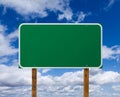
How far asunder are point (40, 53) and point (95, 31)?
223 cm

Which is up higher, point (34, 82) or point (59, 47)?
point (59, 47)

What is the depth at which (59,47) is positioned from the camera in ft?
66.8

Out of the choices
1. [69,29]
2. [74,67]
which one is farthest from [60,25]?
[74,67]

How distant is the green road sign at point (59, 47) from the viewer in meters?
20.3

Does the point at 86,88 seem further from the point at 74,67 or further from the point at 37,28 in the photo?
the point at 37,28

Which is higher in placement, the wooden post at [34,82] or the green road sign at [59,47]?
the green road sign at [59,47]

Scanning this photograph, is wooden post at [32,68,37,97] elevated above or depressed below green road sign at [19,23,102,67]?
below

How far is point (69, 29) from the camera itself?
800 inches

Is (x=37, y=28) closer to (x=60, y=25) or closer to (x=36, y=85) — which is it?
(x=60, y=25)

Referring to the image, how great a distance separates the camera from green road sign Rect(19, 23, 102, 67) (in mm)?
20297

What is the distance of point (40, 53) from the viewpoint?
2030 centimetres

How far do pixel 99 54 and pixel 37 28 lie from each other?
8.30 ft

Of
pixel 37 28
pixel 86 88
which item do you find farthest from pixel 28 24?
pixel 86 88

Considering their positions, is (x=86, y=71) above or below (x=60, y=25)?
below
